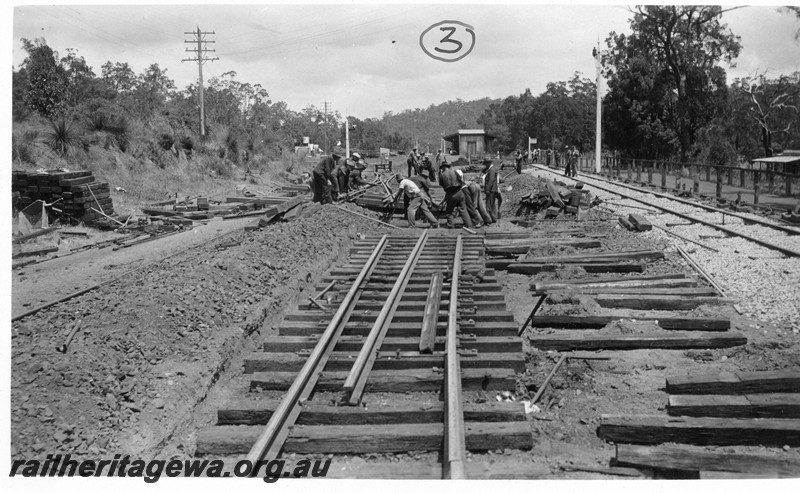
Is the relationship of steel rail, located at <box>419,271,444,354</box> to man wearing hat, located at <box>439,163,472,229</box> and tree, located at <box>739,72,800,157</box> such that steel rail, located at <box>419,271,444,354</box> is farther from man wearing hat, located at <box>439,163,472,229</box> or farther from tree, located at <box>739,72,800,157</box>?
tree, located at <box>739,72,800,157</box>

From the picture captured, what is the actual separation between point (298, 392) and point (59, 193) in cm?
1343

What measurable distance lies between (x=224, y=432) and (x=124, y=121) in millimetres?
25340

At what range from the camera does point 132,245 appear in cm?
1462

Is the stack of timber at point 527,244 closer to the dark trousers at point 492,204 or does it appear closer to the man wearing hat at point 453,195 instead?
the man wearing hat at point 453,195

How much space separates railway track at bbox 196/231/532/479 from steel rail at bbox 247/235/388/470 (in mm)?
10

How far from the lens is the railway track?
467 centimetres

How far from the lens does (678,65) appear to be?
4362 centimetres

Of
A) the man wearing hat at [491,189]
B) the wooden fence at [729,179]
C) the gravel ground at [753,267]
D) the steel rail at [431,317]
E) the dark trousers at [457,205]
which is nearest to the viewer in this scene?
the steel rail at [431,317]

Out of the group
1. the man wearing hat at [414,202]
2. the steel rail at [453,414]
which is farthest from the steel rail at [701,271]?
the man wearing hat at [414,202]

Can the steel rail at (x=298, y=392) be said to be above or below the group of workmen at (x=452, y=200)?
below

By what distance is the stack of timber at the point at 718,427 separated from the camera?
4.26 metres

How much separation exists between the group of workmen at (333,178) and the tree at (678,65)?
25763mm
